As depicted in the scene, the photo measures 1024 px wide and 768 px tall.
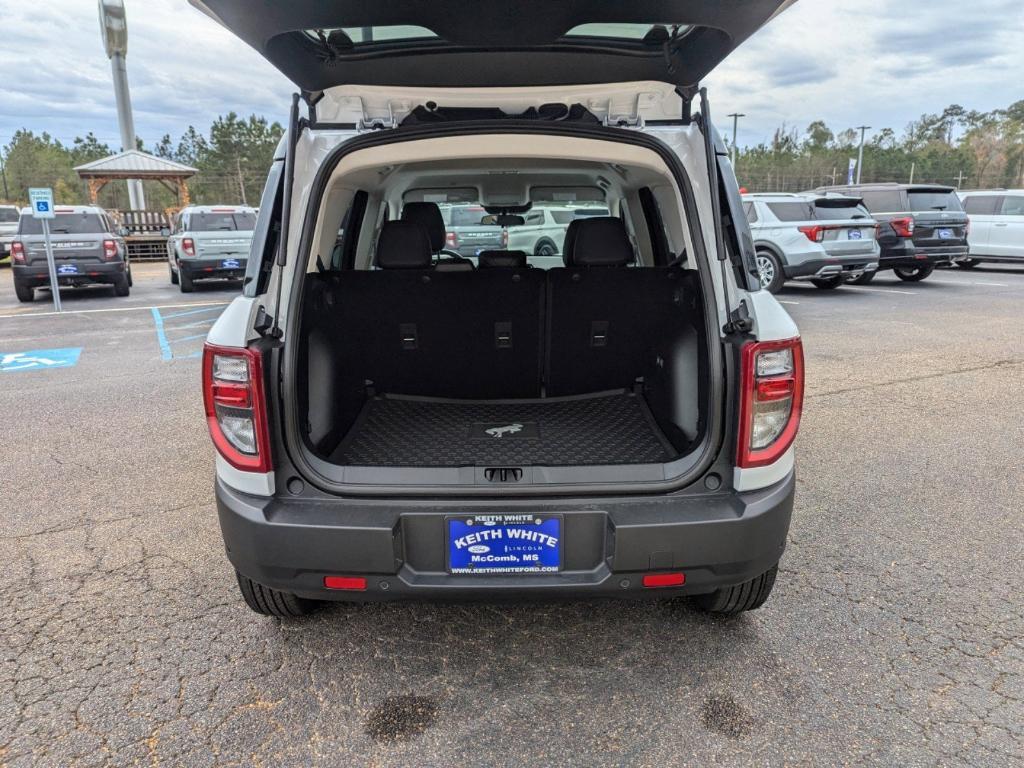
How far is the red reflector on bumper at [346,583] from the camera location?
1.94 metres

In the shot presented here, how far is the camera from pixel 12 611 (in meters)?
2.56

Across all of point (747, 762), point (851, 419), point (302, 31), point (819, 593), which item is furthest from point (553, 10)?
point (851, 419)

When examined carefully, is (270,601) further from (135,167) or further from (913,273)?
(135,167)

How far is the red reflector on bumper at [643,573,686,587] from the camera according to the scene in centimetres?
195

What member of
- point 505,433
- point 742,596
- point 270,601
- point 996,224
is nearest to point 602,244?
point 505,433

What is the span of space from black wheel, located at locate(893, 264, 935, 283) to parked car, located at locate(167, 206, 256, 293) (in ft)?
40.7

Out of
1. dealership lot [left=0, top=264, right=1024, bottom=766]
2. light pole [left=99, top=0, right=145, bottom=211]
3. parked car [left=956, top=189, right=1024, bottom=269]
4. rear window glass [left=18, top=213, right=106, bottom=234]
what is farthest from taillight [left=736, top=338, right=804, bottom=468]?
light pole [left=99, top=0, right=145, bottom=211]

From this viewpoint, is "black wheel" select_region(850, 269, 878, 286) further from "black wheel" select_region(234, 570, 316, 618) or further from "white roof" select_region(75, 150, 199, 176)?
"white roof" select_region(75, 150, 199, 176)

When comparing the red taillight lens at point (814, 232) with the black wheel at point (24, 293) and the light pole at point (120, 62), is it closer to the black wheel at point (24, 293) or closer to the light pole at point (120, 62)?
the black wheel at point (24, 293)

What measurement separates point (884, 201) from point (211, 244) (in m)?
12.5

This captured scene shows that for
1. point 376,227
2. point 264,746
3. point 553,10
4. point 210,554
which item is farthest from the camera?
point 376,227

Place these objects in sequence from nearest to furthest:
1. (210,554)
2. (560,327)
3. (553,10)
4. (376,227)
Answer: (553,10), (210,554), (560,327), (376,227)

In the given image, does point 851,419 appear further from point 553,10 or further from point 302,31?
point 302,31

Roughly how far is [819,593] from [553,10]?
230cm
